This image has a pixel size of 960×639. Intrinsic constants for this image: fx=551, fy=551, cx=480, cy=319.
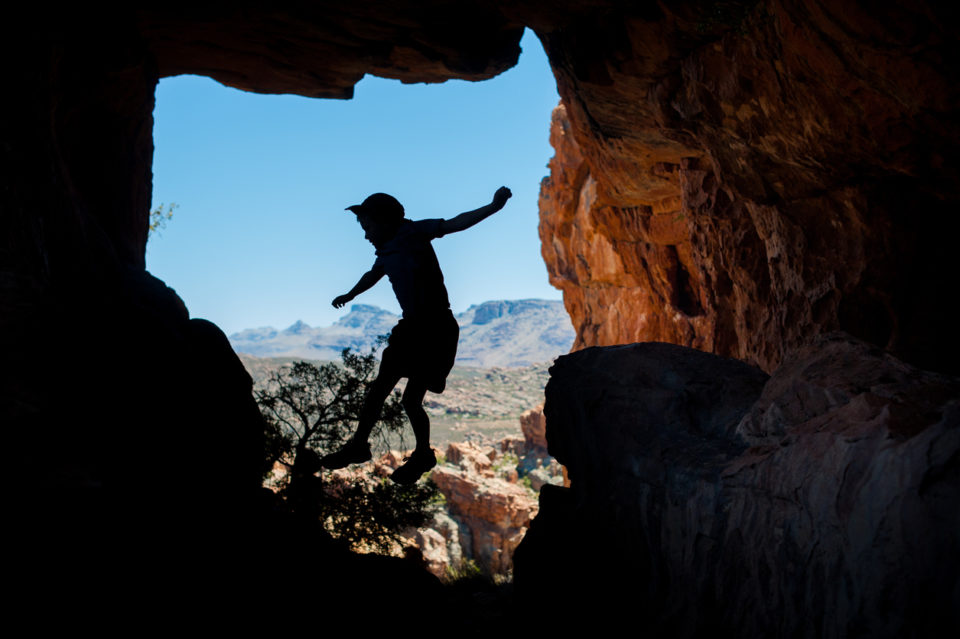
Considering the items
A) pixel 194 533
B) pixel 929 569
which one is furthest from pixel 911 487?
pixel 194 533

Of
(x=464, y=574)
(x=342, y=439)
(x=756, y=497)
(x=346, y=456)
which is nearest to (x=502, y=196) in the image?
(x=346, y=456)

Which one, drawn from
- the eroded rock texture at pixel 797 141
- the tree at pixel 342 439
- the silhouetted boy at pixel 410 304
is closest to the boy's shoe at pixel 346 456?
the silhouetted boy at pixel 410 304

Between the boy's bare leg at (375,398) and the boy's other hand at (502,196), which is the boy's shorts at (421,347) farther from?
the boy's other hand at (502,196)

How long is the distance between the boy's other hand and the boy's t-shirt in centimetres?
65

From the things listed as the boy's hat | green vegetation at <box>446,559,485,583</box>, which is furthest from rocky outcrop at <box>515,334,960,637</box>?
green vegetation at <box>446,559,485,583</box>

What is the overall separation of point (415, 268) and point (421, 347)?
0.81 meters

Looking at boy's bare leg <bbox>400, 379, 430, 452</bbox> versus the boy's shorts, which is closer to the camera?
the boy's shorts

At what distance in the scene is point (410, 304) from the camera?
222 inches

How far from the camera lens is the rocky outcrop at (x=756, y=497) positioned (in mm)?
2443

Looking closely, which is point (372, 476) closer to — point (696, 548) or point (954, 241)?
point (696, 548)

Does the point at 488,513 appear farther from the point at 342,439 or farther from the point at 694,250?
the point at 694,250

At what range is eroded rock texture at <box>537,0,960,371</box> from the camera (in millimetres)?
5086

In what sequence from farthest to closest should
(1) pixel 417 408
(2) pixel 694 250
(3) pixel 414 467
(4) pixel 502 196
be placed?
1. (2) pixel 694 250
2. (3) pixel 414 467
3. (1) pixel 417 408
4. (4) pixel 502 196

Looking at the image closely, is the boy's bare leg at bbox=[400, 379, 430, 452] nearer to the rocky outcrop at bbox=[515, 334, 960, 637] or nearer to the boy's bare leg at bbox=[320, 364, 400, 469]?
the boy's bare leg at bbox=[320, 364, 400, 469]
